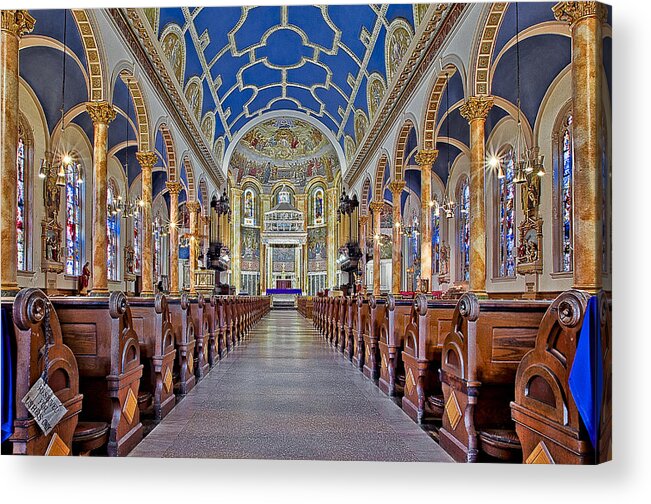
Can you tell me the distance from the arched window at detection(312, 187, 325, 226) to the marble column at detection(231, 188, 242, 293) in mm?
4798

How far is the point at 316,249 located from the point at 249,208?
5.15m

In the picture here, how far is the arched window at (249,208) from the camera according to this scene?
33906 mm

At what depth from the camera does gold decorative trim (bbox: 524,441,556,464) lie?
2922mm

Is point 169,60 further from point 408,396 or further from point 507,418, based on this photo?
point 507,418

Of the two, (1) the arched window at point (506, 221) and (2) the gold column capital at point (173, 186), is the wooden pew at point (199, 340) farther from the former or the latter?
(2) the gold column capital at point (173, 186)

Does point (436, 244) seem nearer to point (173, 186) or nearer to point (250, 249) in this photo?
point (173, 186)

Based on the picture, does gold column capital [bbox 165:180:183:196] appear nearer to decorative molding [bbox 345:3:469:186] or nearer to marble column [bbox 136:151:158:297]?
marble column [bbox 136:151:158:297]

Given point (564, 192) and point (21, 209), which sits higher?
point (564, 192)

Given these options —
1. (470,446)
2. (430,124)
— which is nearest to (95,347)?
(470,446)

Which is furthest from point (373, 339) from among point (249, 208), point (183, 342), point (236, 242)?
point (249, 208)

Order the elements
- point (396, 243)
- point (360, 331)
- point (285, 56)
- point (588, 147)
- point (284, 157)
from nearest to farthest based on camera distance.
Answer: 1. point (588, 147)
2. point (360, 331)
3. point (285, 56)
4. point (396, 243)
5. point (284, 157)

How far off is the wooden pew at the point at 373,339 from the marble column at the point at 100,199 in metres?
5.29

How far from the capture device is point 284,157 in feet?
101

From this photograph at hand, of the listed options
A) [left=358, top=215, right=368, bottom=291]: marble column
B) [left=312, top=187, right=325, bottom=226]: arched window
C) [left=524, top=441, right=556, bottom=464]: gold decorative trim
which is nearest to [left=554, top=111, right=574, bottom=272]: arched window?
[left=524, top=441, right=556, bottom=464]: gold decorative trim
